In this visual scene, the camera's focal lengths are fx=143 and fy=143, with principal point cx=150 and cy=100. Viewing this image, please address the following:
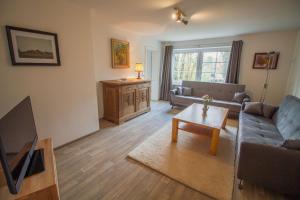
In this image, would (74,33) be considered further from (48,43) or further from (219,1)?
(219,1)

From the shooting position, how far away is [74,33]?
2.35 meters

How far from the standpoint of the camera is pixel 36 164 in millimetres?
1141

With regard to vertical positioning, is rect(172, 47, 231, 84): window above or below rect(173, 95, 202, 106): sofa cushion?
above

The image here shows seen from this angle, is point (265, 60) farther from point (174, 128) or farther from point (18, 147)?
point (18, 147)

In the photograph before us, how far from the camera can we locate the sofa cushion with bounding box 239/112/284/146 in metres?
1.89

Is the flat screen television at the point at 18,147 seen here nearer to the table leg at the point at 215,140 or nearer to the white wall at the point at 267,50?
the table leg at the point at 215,140

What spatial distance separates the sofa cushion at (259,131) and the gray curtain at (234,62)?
6.01 ft

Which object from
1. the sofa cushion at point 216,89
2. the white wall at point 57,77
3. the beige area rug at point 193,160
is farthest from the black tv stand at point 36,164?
the sofa cushion at point 216,89

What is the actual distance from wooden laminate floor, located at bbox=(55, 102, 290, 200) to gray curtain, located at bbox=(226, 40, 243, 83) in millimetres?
3334

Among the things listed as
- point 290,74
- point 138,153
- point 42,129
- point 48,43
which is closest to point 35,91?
point 42,129

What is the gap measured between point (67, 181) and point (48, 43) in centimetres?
189

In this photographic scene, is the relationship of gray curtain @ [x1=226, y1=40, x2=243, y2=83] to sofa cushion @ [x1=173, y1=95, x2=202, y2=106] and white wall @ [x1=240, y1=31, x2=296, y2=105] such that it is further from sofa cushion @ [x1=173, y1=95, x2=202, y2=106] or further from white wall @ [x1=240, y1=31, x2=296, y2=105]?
sofa cushion @ [x1=173, y1=95, x2=202, y2=106]

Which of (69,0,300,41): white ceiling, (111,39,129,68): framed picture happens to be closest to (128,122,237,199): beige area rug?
(111,39,129,68): framed picture

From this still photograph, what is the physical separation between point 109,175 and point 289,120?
272 cm
